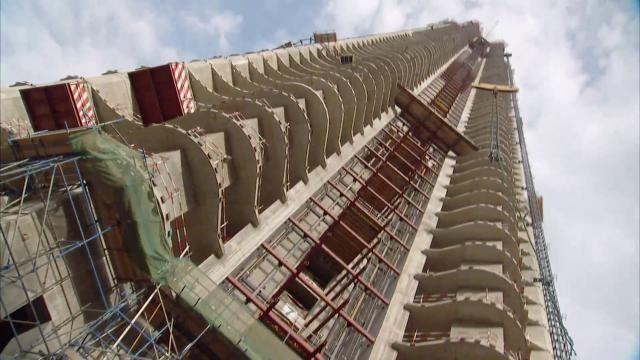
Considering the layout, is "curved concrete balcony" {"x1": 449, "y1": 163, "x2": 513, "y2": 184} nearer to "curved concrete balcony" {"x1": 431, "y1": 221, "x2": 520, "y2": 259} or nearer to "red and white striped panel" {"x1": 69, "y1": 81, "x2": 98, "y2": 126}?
"curved concrete balcony" {"x1": 431, "y1": 221, "x2": 520, "y2": 259}

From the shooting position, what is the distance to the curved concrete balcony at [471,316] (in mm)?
15508

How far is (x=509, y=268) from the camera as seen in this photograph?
19641 mm

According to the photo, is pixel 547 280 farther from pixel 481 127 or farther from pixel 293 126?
pixel 481 127

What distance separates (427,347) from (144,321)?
802 cm

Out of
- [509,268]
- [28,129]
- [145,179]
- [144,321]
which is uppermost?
[28,129]

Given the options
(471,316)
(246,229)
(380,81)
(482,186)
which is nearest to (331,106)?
(246,229)

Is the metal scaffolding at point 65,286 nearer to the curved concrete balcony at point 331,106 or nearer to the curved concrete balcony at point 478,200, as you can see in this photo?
the curved concrete balcony at point 331,106

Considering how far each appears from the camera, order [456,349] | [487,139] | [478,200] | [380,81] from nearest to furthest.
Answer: [456,349], [478,200], [380,81], [487,139]

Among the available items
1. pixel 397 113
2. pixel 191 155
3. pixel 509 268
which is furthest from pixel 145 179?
pixel 397 113

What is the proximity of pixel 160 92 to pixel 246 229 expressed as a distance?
840 centimetres

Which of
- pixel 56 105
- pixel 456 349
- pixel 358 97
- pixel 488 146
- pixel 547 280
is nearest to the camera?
pixel 456 349

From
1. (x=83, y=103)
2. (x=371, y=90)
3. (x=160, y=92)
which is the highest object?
(x=160, y=92)

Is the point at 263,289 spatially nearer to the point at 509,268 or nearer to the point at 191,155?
the point at 191,155

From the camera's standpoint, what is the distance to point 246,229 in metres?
14.5
